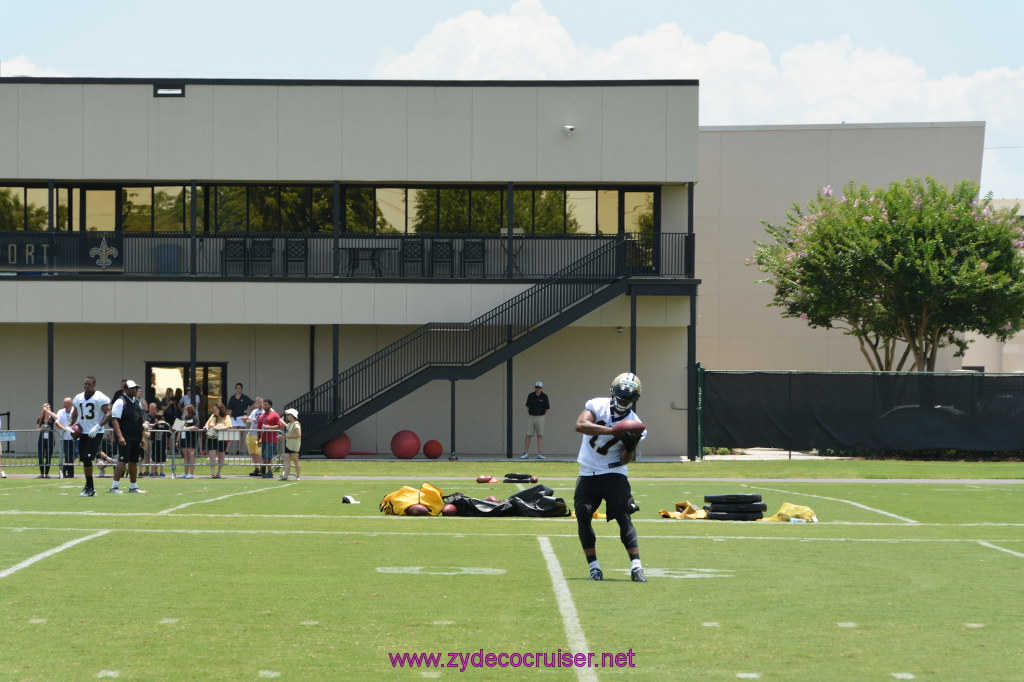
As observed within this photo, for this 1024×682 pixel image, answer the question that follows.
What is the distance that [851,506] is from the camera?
20.3 m

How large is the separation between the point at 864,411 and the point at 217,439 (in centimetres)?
1848

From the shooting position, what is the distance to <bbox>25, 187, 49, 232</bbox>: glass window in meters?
36.5

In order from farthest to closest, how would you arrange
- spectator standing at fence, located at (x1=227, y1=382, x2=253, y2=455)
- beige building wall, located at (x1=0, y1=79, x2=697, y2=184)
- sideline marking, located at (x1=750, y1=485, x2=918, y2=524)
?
beige building wall, located at (x1=0, y1=79, x2=697, y2=184) < spectator standing at fence, located at (x1=227, y1=382, x2=253, y2=455) < sideline marking, located at (x1=750, y1=485, x2=918, y2=524)

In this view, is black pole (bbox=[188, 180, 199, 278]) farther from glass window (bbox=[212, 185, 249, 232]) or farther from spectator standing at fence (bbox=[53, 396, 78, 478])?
spectator standing at fence (bbox=[53, 396, 78, 478])

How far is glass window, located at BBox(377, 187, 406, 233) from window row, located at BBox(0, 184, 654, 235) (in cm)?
3

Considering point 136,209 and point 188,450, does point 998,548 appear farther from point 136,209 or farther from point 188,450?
point 136,209

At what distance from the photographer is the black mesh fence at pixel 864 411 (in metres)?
34.1

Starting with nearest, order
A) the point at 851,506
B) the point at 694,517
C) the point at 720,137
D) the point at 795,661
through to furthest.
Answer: the point at 795,661
the point at 694,517
the point at 851,506
the point at 720,137

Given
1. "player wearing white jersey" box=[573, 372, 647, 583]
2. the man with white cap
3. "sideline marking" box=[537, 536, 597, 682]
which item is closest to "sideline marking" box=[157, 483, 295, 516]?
"sideline marking" box=[537, 536, 597, 682]

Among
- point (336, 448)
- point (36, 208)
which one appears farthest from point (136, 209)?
point (336, 448)

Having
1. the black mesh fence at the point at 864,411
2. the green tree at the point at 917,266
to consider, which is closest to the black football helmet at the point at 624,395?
the black mesh fence at the point at 864,411

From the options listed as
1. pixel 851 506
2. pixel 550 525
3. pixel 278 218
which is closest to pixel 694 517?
pixel 550 525

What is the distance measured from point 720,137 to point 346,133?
60.4ft

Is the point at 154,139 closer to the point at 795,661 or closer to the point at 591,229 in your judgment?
the point at 591,229
